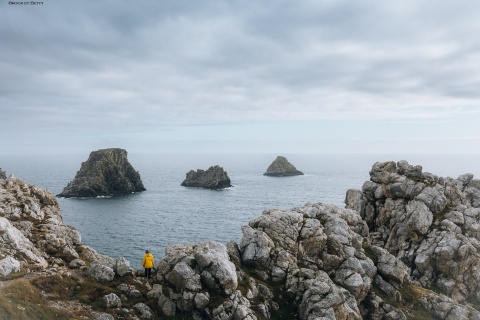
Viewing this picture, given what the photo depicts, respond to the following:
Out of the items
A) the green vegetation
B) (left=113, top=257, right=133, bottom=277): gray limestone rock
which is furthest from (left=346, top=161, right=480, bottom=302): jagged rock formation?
(left=113, top=257, right=133, bottom=277): gray limestone rock

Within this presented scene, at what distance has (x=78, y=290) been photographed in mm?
36781

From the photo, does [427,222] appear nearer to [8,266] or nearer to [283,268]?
[283,268]

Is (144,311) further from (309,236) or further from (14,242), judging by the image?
(309,236)

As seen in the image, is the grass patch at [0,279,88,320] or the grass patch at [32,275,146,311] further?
the grass patch at [32,275,146,311]

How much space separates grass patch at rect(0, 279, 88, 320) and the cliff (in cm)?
108

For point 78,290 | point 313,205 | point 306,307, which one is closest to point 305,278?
point 306,307

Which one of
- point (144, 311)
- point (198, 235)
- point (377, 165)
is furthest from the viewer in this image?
point (198, 235)

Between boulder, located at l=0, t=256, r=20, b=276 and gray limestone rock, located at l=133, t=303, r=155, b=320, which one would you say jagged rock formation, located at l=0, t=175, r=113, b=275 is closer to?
boulder, located at l=0, t=256, r=20, b=276

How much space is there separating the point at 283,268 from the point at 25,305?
28959mm

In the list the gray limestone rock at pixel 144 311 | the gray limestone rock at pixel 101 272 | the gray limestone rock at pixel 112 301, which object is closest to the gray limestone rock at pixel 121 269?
the gray limestone rock at pixel 101 272

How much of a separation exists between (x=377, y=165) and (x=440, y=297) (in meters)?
35.1

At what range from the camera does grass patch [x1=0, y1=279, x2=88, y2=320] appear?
30.2m

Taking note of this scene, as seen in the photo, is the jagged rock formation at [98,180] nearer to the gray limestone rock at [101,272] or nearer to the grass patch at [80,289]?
the gray limestone rock at [101,272]

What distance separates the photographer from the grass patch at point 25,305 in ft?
99.2
